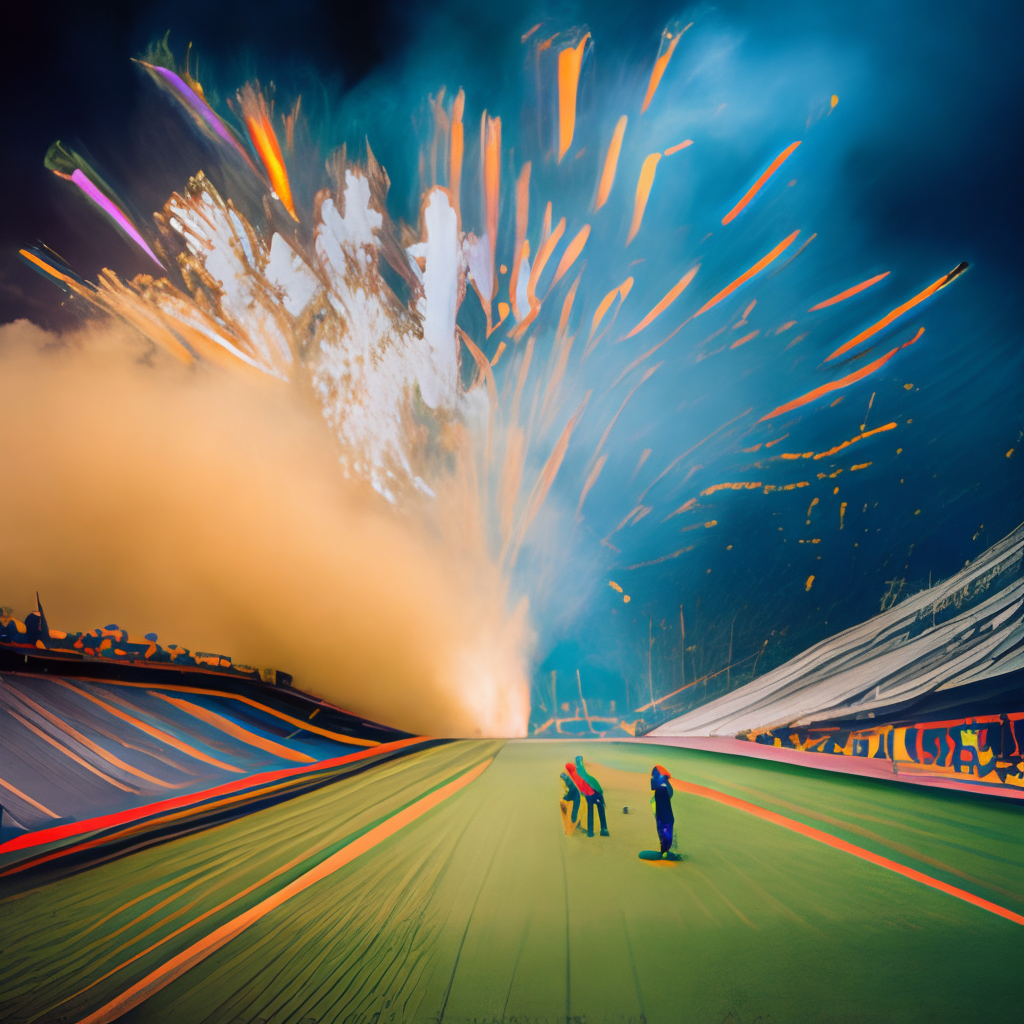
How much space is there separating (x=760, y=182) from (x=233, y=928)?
17.5 meters

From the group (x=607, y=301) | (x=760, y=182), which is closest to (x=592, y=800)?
(x=607, y=301)

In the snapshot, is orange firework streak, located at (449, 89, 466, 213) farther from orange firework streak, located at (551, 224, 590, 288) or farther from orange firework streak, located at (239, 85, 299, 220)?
orange firework streak, located at (239, 85, 299, 220)

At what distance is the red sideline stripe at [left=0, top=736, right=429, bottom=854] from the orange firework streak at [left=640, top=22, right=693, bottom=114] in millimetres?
18094

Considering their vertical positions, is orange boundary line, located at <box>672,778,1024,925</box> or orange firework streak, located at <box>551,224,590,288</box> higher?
orange firework streak, located at <box>551,224,590,288</box>

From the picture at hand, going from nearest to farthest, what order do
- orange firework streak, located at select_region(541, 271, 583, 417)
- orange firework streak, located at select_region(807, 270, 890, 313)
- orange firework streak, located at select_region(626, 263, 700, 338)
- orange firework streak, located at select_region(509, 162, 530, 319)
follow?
orange firework streak, located at select_region(509, 162, 530, 319) < orange firework streak, located at select_region(807, 270, 890, 313) < orange firework streak, located at select_region(626, 263, 700, 338) < orange firework streak, located at select_region(541, 271, 583, 417)

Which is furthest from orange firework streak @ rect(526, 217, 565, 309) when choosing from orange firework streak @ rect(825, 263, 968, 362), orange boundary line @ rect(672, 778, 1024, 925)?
orange boundary line @ rect(672, 778, 1024, 925)

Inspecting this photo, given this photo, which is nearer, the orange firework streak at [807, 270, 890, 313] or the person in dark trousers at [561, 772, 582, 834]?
the person in dark trousers at [561, 772, 582, 834]

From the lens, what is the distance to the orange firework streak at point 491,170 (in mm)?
12789

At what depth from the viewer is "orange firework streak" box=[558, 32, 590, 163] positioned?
11.6 metres

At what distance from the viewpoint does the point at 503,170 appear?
13352 mm

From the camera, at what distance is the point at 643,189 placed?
13.6 metres

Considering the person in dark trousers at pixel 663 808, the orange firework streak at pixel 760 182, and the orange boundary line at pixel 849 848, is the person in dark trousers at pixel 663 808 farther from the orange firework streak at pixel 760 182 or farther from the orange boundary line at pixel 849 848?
the orange firework streak at pixel 760 182

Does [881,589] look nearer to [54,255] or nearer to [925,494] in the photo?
[925,494]

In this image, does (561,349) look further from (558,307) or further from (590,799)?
(590,799)
